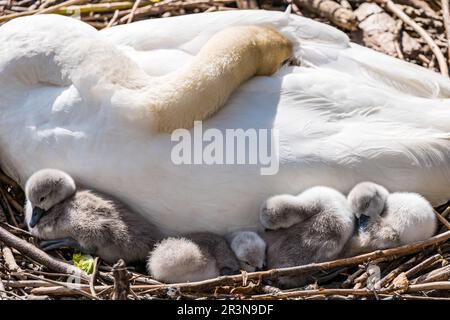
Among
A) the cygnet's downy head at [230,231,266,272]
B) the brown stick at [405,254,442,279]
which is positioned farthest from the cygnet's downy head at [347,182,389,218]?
the cygnet's downy head at [230,231,266,272]

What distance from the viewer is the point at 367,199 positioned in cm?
449

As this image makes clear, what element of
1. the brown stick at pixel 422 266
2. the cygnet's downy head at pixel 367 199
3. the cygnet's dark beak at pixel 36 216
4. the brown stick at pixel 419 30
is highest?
the brown stick at pixel 419 30

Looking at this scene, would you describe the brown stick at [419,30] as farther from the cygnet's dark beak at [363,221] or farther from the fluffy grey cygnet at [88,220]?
the fluffy grey cygnet at [88,220]

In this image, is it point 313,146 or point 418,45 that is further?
point 418,45

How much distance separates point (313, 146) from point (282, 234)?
0.43m

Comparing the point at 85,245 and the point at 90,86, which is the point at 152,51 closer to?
the point at 90,86

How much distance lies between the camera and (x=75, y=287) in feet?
14.2

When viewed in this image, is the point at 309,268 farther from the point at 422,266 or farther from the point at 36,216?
the point at 36,216

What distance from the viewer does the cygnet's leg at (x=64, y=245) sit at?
4.65 metres

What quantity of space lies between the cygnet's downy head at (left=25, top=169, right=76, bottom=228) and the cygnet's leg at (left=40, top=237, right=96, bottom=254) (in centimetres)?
11

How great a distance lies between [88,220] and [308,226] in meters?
1.00

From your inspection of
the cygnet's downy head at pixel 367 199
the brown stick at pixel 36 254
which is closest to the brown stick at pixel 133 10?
the brown stick at pixel 36 254

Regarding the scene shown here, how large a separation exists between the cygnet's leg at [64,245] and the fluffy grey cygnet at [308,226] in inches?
32.6

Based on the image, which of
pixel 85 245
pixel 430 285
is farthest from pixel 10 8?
pixel 430 285
